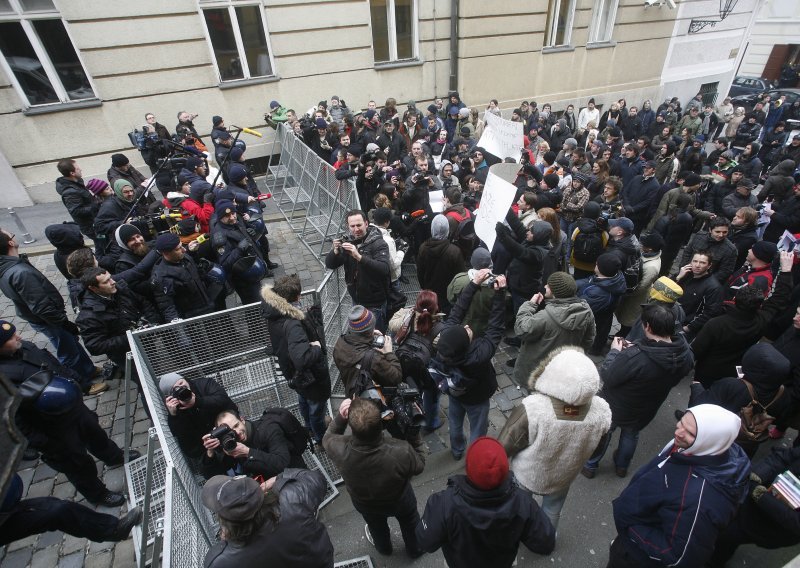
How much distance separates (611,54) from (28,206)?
64.9 ft

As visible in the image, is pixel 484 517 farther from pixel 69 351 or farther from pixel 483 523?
pixel 69 351

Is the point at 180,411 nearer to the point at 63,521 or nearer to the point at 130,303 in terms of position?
the point at 63,521

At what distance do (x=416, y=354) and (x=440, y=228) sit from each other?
196 centimetres

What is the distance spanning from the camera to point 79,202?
243 inches

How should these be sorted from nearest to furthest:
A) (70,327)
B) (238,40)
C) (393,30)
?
(70,327) → (238,40) → (393,30)

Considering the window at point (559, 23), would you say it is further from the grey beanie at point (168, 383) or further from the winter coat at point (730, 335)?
the grey beanie at point (168, 383)

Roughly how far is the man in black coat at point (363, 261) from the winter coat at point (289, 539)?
2473 millimetres

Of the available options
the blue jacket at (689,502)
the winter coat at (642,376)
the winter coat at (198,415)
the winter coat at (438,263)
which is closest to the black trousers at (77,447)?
the winter coat at (198,415)

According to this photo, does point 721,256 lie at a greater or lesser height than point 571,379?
lesser

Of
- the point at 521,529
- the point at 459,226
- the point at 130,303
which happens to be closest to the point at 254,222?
the point at 130,303

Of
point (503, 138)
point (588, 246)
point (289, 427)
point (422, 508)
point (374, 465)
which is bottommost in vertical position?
point (422, 508)

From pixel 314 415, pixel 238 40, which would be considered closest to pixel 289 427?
pixel 314 415

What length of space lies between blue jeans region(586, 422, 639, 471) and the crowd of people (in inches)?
1.3

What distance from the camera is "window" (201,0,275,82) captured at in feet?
33.6
